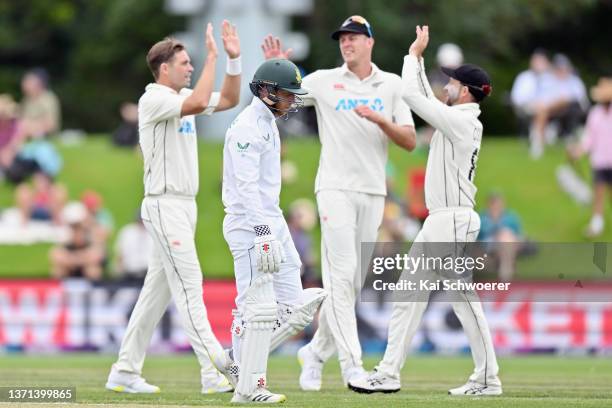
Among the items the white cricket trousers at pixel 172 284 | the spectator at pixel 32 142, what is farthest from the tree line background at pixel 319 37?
the white cricket trousers at pixel 172 284

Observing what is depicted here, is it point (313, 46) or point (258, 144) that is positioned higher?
point (313, 46)

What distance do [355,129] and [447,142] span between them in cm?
100

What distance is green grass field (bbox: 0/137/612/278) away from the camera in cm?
2461

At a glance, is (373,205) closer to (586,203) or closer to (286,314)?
(286,314)

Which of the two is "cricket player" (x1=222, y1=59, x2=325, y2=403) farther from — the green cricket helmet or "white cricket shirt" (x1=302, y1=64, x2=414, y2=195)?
"white cricket shirt" (x1=302, y1=64, x2=414, y2=195)

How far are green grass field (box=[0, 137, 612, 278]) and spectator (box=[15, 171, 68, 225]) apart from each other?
54 cm

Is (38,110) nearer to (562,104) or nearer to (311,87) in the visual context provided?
(562,104)

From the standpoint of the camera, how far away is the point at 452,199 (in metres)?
11.5

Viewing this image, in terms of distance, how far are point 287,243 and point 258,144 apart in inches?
32.2

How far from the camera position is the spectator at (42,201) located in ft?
79.5

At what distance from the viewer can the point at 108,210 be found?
84.2 feet

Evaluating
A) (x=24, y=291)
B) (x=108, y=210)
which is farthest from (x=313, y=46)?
(x=24, y=291)

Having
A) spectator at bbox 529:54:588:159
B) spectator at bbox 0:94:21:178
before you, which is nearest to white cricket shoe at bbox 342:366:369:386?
spectator at bbox 0:94:21:178

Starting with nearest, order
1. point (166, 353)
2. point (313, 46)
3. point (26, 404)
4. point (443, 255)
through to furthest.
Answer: point (26, 404)
point (443, 255)
point (166, 353)
point (313, 46)
